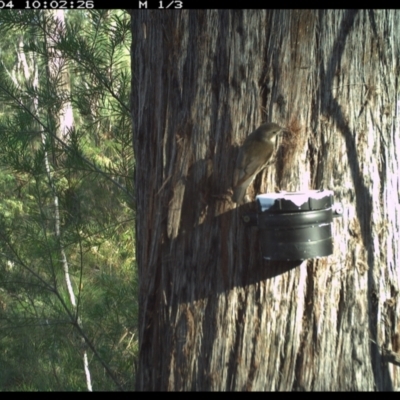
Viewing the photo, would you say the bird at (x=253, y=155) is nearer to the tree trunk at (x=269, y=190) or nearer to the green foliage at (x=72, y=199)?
the tree trunk at (x=269, y=190)

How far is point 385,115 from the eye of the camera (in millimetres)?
2002

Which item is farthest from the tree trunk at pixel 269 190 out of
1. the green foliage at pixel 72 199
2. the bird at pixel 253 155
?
the green foliage at pixel 72 199

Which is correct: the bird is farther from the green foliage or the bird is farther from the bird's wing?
the green foliage

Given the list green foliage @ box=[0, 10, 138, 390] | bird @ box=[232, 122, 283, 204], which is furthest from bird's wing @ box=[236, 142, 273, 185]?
green foliage @ box=[0, 10, 138, 390]

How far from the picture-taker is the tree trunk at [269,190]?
1867 millimetres

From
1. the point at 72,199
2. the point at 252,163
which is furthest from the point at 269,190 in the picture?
the point at 72,199

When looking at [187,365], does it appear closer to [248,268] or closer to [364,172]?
[248,268]

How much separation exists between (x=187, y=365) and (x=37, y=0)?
224 centimetres

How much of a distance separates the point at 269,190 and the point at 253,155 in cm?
13

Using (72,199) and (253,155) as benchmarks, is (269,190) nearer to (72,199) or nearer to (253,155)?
(253,155)

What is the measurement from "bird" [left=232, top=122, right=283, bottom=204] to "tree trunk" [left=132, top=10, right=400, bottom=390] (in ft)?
0.12

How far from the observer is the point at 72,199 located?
12.7 ft
